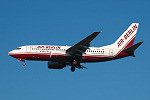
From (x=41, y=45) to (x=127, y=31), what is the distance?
18696 millimetres

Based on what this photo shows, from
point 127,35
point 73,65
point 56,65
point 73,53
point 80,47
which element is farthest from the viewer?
point 127,35

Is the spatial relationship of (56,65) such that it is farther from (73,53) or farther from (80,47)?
(80,47)

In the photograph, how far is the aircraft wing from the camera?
60.6 meters

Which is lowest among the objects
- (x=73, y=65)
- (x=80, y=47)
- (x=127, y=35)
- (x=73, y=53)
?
(x=73, y=65)

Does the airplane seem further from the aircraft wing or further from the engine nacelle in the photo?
the engine nacelle

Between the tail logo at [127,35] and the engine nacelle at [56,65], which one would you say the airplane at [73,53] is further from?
the engine nacelle at [56,65]

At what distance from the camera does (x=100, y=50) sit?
222 feet

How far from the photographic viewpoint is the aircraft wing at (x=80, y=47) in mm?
60594

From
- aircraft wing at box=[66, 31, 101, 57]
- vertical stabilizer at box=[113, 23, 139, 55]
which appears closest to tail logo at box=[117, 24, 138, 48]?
vertical stabilizer at box=[113, 23, 139, 55]

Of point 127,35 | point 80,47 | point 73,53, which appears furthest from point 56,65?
point 127,35

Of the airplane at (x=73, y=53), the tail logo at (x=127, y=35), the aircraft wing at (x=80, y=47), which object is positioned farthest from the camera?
the tail logo at (x=127, y=35)

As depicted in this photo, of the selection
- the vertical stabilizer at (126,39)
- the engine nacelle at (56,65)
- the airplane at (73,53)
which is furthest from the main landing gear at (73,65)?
the vertical stabilizer at (126,39)

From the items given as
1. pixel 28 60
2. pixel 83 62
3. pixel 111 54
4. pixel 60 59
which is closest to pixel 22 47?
pixel 28 60

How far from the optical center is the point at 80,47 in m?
64.2
